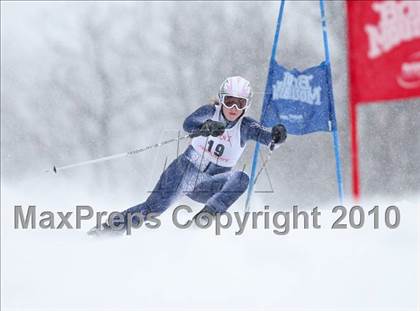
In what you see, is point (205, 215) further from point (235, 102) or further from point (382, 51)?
point (382, 51)

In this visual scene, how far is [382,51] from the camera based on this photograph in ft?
15.9

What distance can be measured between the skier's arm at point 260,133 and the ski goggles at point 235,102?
10 centimetres

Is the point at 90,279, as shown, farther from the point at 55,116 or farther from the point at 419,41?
the point at 419,41

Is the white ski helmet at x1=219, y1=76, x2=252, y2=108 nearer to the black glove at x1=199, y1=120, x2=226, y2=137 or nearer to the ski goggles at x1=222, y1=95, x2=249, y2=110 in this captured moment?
the ski goggles at x1=222, y1=95, x2=249, y2=110

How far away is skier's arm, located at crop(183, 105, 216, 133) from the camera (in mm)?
5000

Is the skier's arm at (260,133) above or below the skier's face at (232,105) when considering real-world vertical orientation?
below

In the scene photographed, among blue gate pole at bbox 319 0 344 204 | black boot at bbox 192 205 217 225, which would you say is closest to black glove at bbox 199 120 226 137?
black boot at bbox 192 205 217 225

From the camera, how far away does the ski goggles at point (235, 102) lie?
16.3 feet

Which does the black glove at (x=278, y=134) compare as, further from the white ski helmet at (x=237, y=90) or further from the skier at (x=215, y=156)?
the white ski helmet at (x=237, y=90)

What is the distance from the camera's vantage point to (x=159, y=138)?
17.7 ft

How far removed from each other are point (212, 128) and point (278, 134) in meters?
0.46

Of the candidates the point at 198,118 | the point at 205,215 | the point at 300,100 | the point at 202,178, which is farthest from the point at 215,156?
the point at 300,100

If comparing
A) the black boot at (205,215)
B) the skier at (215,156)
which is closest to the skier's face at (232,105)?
the skier at (215,156)

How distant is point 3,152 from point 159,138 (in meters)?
1.28
